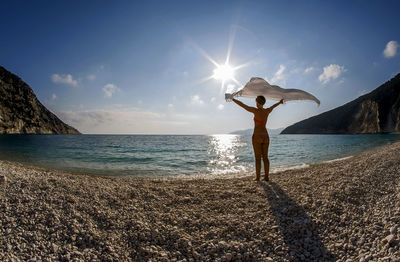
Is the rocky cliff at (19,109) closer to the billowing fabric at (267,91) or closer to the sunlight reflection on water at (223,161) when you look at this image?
the sunlight reflection on water at (223,161)

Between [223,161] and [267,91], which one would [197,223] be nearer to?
[267,91]

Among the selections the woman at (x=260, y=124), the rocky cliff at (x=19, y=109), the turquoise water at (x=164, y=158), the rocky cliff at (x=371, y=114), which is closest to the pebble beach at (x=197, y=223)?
the woman at (x=260, y=124)

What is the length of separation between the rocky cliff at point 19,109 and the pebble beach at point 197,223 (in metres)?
120

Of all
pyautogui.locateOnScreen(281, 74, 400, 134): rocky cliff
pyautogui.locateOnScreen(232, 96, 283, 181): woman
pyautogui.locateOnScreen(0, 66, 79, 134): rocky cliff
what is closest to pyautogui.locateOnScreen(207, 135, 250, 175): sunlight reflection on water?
A: pyautogui.locateOnScreen(232, 96, 283, 181): woman

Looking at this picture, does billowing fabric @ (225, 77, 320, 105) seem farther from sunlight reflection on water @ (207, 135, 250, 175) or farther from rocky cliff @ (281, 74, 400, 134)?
rocky cliff @ (281, 74, 400, 134)

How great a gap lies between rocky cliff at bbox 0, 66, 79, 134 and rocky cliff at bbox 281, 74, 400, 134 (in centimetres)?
18733

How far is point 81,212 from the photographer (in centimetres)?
391

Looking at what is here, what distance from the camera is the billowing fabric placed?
7254 mm

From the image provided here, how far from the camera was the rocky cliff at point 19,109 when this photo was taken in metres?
90.6

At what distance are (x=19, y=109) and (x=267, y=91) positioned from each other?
447 ft

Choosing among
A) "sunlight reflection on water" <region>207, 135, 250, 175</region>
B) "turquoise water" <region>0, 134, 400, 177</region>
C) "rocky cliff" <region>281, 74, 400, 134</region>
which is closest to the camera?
"turquoise water" <region>0, 134, 400, 177</region>

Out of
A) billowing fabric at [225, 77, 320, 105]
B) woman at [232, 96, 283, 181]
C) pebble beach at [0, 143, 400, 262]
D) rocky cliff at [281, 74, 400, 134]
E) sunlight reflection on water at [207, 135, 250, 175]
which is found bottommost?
sunlight reflection on water at [207, 135, 250, 175]

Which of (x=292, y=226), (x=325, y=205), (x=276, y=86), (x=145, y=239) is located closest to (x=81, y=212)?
(x=145, y=239)

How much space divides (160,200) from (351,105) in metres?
161
